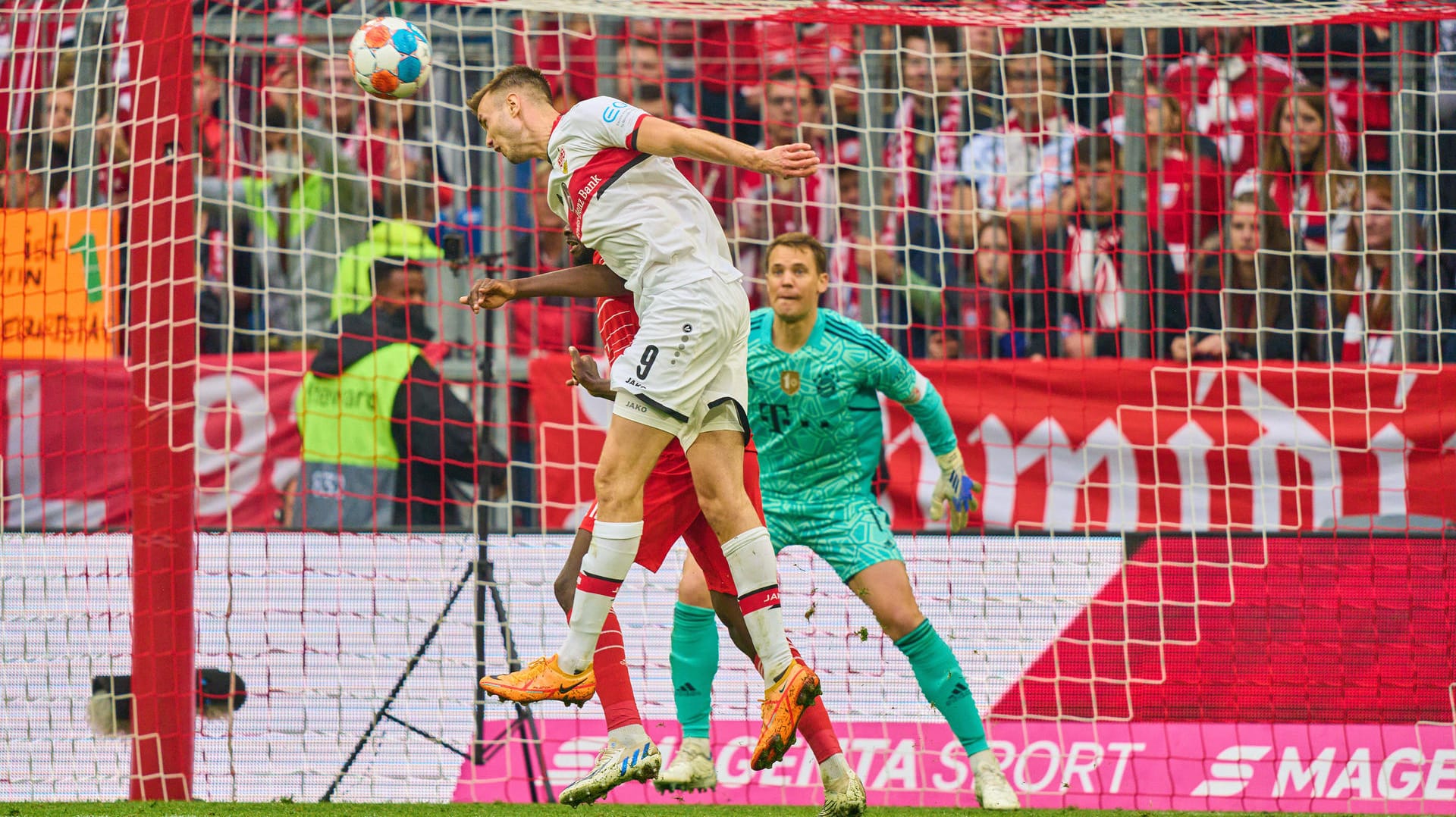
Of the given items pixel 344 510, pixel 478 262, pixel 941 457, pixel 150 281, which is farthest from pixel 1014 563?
pixel 150 281

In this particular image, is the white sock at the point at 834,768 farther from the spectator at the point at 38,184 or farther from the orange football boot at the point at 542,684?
the spectator at the point at 38,184

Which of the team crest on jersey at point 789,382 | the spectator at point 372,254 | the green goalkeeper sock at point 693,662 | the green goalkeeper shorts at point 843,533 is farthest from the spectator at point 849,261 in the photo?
the green goalkeeper sock at point 693,662

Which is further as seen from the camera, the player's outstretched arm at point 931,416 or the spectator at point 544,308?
the spectator at point 544,308

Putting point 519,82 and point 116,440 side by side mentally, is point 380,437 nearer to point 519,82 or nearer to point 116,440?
point 116,440

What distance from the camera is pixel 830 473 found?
5.97 m

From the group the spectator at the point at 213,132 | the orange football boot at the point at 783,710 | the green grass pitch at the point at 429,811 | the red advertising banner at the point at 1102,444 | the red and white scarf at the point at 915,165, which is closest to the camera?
the orange football boot at the point at 783,710

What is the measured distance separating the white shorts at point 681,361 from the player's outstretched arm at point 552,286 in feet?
0.55

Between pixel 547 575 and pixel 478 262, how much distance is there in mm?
1411

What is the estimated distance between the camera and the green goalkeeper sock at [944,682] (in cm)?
579

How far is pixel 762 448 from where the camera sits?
606cm

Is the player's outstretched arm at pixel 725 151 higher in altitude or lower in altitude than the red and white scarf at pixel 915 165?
lower

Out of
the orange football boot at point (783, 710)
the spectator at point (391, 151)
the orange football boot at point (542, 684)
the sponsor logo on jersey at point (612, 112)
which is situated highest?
the spectator at point (391, 151)

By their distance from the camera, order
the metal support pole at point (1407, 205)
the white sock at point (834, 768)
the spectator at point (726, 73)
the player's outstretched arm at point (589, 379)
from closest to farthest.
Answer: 1. the player's outstretched arm at point (589, 379)
2. the white sock at point (834, 768)
3. the metal support pole at point (1407, 205)
4. the spectator at point (726, 73)

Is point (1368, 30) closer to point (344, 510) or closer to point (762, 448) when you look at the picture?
point (762, 448)
